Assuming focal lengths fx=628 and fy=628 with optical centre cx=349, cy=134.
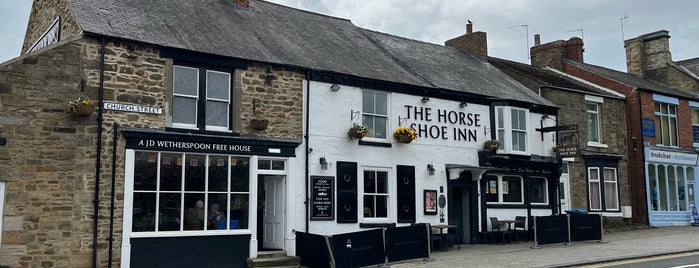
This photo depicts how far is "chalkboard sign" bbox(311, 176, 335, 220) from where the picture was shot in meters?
16.7

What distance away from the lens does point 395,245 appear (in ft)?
49.7

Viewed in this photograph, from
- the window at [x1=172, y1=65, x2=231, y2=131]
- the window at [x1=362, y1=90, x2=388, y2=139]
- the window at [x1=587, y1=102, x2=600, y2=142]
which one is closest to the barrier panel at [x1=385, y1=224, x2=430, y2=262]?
the window at [x1=362, y1=90, x2=388, y2=139]

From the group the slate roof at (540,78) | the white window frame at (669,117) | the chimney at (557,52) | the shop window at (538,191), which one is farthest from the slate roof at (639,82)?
the shop window at (538,191)

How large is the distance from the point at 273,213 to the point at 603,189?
1471 cm

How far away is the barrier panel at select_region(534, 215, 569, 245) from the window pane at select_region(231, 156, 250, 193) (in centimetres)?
867

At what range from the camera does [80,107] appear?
1300cm

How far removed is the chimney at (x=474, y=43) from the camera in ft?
86.5

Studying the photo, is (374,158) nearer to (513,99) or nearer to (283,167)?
(283,167)

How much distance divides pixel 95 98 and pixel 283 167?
4.93 metres

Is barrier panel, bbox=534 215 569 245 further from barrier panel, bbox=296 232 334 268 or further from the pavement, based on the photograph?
barrier panel, bbox=296 232 334 268

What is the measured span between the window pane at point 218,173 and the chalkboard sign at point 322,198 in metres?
2.54

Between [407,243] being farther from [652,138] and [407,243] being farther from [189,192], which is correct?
[652,138]

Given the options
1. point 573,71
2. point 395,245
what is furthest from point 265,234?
point 573,71

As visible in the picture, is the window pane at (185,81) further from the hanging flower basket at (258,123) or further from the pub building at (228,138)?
the hanging flower basket at (258,123)
